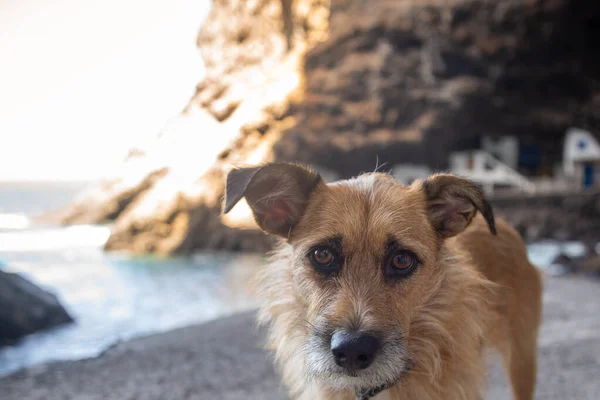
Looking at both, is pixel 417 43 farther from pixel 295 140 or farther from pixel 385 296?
pixel 385 296

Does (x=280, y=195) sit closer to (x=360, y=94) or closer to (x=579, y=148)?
(x=360, y=94)

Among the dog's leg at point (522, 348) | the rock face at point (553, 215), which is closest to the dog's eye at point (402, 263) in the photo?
the dog's leg at point (522, 348)

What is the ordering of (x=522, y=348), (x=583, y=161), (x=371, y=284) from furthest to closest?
(x=583, y=161) < (x=522, y=348) < (x=371, y=284)

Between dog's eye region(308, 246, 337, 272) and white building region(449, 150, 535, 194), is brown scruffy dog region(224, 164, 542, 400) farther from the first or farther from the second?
white building region(449, 150, 535, 194)

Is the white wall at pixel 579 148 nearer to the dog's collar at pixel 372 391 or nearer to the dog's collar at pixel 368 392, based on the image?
the dog's collar at pixel 372 391

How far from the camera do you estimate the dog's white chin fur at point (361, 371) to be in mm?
2027

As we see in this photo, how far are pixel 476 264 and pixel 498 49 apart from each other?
2238cm

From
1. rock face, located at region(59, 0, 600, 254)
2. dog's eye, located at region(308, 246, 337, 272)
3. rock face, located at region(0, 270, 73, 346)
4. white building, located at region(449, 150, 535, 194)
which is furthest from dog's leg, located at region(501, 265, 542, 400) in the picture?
white building, located at region(449, 150, 535, 194)

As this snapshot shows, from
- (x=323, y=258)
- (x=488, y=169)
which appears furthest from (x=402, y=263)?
(x=488, y=169)

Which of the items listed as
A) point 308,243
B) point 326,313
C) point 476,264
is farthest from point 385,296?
point 476,264

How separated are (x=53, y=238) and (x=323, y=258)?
1114 inches

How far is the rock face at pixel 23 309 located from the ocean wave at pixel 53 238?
1620cm

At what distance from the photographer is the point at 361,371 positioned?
2.01 metres

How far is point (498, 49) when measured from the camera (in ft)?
75.3
